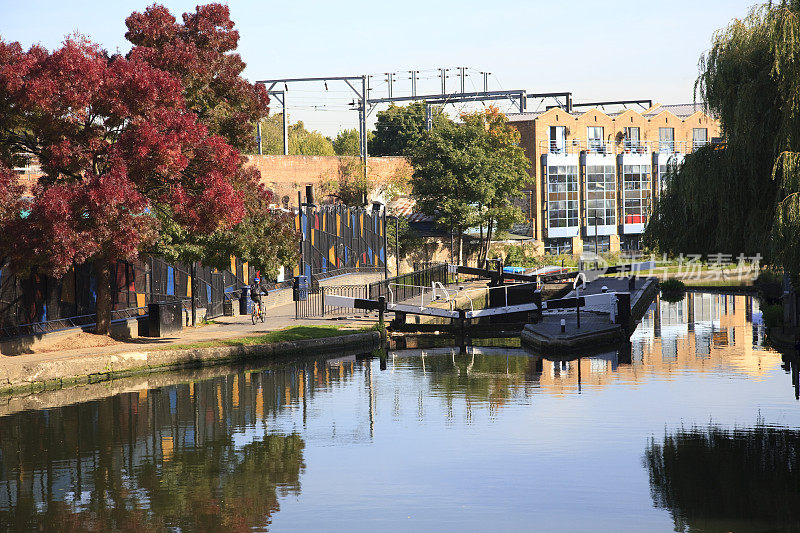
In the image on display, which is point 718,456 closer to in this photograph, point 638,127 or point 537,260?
point 537,260

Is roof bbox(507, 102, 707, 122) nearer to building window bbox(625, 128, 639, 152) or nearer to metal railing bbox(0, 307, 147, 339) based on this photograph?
building window bbox(625, 128, 639, 152)

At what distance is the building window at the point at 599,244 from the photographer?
78.4 m

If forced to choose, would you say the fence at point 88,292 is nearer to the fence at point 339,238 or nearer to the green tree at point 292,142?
the fence at point 339,238

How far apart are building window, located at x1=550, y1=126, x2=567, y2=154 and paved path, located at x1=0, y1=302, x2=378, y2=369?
4166 centimetres

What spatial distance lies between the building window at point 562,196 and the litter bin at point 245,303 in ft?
141

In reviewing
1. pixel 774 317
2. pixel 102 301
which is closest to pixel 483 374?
pixel 102 301

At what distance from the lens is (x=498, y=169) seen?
59.4 meters

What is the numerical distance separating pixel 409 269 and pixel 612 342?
1238 inches

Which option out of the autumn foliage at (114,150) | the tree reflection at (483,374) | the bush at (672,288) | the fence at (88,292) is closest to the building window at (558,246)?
the bush at (672,288)

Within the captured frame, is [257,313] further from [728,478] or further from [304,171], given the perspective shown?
[304,171]

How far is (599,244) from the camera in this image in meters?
79.9

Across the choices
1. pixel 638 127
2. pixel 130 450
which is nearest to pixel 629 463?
pixel 130 450

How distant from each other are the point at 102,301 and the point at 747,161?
17608 millimetres

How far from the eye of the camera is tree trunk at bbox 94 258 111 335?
26.2m
